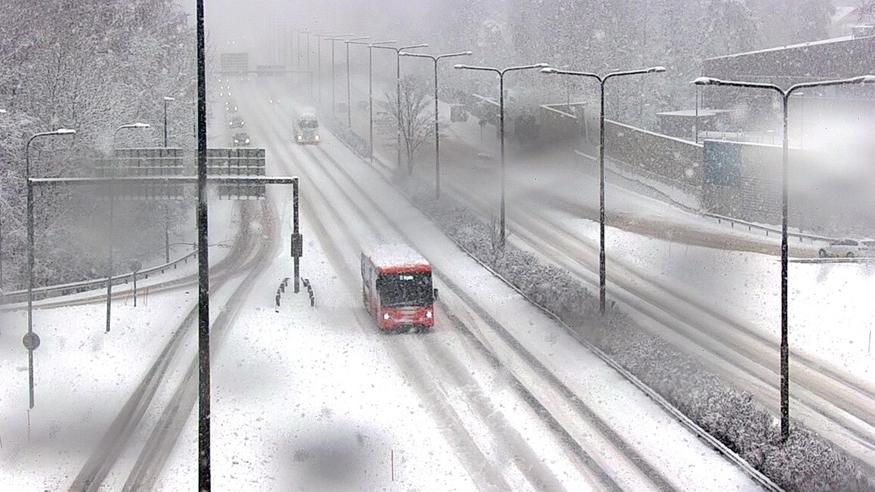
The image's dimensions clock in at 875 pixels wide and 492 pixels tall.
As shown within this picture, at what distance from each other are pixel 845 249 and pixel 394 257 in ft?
83.2

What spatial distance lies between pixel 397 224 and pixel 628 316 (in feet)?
83.2

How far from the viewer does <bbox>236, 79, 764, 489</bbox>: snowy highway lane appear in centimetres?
2528

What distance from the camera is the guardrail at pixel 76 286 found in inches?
1895

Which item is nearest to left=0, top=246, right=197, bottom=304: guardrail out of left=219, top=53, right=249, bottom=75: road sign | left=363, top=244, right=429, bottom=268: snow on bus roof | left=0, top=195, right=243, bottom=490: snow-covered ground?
left=0, top=195, right=243, bottom=490: snow-covered ground

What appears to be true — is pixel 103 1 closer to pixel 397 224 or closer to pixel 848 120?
pixel 397 224

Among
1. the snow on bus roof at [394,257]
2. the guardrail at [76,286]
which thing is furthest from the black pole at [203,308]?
the guardrail at [76,286]

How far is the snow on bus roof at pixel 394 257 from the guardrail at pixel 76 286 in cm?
1226

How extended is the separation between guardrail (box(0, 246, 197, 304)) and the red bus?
13.4 meters

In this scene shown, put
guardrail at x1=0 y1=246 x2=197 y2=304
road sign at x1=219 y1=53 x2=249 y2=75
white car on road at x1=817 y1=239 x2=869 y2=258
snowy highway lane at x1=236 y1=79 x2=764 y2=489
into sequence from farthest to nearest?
road sign at x1=219 y1=53 x2=249 y2=75 < white car on road at x1=817 y1=239 x2=869 y2=258 < guardrail at x1=0 y1=246 x2=197 y2=304 < snowy highway lane at x1=236 y1=79 x2=764 y2=489

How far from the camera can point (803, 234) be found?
55688 mm

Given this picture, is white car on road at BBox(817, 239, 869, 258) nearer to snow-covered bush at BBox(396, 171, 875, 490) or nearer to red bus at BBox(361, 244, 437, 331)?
snow-covered bush at BBox(396, 171, 875, 490)

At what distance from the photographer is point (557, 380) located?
32.9 metres

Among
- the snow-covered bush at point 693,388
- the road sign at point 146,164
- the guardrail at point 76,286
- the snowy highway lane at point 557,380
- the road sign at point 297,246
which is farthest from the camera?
the road sign at point 146,164

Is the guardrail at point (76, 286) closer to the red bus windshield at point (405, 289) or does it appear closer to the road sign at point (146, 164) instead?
the road sign at point (146, 164)
